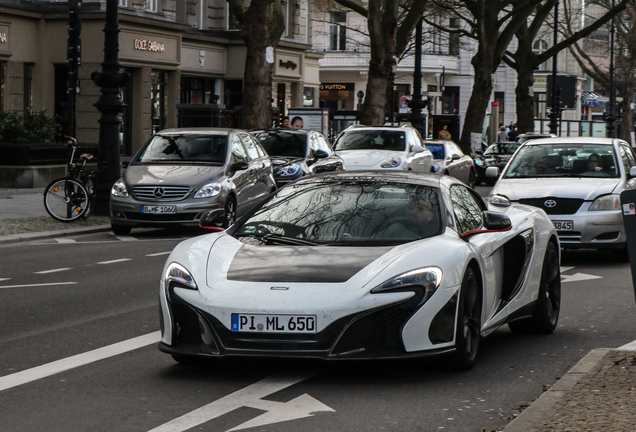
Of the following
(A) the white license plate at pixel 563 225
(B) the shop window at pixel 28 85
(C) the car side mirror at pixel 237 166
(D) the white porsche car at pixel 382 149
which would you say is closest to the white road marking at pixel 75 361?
(A) the white license plate at pixel 563 225

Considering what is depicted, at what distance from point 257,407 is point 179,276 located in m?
1.11

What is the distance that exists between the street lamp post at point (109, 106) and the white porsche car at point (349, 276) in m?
12.5

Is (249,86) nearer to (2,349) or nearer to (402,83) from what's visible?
(2,349)

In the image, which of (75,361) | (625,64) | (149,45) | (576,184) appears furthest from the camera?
(625,64)

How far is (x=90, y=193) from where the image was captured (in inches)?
754

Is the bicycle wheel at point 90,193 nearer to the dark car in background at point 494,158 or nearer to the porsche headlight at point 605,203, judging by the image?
the porsche headlight at point 605,203

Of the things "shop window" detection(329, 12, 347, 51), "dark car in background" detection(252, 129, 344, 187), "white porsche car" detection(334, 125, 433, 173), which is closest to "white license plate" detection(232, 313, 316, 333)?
"dark car in background" detection(252, 129, 344, 187)

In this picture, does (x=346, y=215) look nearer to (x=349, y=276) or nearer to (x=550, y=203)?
(x=349, y=276)

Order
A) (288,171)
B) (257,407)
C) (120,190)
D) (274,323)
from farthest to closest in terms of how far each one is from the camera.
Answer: (288,171)
(120,190)
(274,323)
(257,407)

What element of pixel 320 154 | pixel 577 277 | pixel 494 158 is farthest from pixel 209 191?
pixel 494 158

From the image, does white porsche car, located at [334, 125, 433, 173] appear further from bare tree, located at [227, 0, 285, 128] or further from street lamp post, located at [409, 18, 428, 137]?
street lamp post, located at [409, 18, 428, 137]

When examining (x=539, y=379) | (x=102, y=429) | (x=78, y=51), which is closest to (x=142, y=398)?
(x=102, y=429)

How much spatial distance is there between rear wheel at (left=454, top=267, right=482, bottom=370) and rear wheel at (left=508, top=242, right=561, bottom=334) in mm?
1523

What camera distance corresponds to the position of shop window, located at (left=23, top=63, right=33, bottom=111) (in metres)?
34.5
